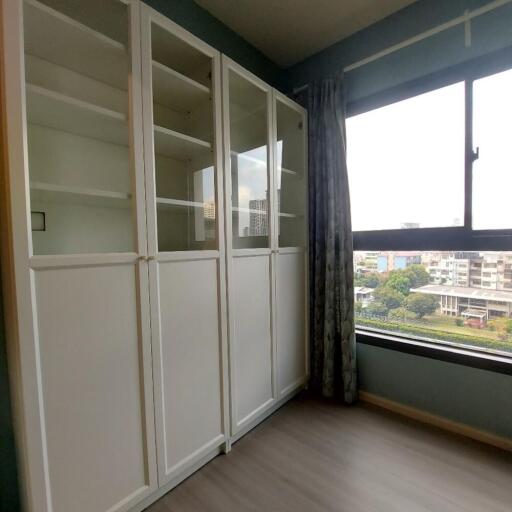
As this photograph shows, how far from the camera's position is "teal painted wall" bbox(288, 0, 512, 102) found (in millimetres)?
1671

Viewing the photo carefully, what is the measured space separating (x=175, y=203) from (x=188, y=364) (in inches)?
33.3

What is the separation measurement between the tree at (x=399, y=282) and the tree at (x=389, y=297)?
0.08 feet

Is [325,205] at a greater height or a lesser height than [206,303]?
greater

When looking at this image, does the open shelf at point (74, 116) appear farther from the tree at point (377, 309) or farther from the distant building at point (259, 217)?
the tree at point (377, 309)

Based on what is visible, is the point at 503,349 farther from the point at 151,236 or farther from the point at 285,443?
the point at 151,236

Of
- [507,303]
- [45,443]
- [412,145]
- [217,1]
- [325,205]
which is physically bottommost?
[45,443]

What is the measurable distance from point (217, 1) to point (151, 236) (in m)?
1.69

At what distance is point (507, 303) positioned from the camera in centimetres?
174

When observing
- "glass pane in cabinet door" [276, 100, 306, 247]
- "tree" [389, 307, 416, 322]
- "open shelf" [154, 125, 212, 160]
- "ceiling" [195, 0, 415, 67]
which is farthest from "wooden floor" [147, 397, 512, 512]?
"ceiling" [195, 0, 415, 67]

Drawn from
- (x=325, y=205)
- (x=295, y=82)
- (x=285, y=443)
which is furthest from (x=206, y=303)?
(x=295, y=82)

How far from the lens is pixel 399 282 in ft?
7.02

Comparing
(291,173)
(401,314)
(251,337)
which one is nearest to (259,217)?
(291,173)

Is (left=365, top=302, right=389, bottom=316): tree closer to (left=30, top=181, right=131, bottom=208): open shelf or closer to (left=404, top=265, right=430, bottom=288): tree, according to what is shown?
(left=404, top=265, right=430, bottom=288): tree

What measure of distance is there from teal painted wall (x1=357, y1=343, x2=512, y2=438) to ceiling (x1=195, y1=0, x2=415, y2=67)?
2.39 meters
